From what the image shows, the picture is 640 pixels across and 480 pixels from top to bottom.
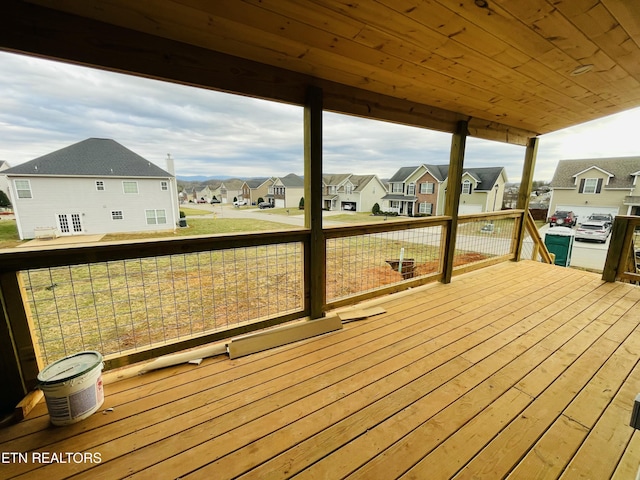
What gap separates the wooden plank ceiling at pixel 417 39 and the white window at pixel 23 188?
0.86m

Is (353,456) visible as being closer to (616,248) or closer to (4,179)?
(4,179)

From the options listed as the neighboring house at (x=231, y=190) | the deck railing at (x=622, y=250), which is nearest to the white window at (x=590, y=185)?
the deck railing at (x=622, y=250)

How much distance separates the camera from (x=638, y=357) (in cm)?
208

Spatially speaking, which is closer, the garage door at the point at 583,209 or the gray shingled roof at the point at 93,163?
the gray shingled roof at the point at 93,163

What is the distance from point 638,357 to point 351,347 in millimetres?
2265

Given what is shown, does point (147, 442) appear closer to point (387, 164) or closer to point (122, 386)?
point (122, 386)

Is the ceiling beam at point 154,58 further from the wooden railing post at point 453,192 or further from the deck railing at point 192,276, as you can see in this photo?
the wooden railing post at point 453,192

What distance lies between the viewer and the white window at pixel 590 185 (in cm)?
997

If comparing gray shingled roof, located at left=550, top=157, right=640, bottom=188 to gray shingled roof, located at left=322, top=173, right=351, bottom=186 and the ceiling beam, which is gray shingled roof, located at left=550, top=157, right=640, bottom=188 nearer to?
gray shingled roof, located at left=322, top=173, right=351, bottom=186

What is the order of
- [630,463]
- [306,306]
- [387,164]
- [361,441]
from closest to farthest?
[630,463] → [361,441] → [306,306] → [387,164]

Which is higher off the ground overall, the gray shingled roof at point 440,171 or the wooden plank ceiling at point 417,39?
the wooden plank ceiling at point 417,39

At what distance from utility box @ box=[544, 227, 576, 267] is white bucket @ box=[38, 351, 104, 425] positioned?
26.6 ft

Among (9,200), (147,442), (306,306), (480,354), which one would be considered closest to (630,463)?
(480,354)

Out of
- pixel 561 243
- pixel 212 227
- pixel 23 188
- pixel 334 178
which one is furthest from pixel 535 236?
pixel 23 188
